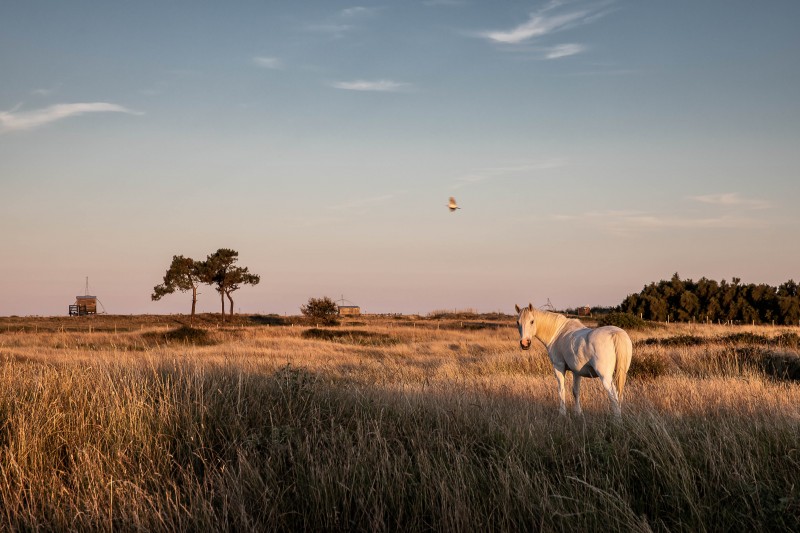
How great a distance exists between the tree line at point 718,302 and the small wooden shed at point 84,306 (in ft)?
236

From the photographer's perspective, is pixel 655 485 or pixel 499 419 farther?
pixel 499 419

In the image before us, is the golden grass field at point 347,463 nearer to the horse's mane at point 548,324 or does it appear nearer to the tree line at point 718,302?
the horse's mane at point 548,324

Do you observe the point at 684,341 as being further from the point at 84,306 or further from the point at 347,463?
the point at 84,306

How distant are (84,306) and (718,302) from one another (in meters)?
80.8

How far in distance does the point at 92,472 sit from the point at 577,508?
423 cm

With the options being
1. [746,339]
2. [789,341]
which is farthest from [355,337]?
[789,341]

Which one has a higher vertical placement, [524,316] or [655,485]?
[524,316]

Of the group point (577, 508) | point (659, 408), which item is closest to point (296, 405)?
point (577, 508)

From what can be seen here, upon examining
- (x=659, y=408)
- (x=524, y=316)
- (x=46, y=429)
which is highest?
(x=524, y=316)

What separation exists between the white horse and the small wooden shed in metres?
92.5

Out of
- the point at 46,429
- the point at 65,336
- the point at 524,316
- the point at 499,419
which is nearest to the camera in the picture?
the point at 46,429

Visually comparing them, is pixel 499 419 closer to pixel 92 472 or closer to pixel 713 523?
pixel 713 523

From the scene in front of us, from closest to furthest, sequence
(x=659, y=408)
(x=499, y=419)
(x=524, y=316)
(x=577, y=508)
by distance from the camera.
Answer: (x=577, y=508), (x=499, y=419), (x=659, y=408), (x=524, y=316)

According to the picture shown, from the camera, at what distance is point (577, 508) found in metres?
5.06
